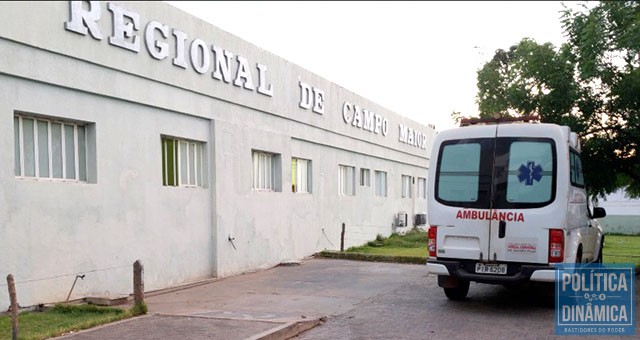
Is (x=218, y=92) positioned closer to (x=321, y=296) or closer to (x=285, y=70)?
(x=285, y=70)

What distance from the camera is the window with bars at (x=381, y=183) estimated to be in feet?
79.4

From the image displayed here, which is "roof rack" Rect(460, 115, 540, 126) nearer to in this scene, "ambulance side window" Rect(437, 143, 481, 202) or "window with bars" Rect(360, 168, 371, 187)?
"ambulance side window" Rect(437, 143, 481, 202)

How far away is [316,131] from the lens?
1786cm

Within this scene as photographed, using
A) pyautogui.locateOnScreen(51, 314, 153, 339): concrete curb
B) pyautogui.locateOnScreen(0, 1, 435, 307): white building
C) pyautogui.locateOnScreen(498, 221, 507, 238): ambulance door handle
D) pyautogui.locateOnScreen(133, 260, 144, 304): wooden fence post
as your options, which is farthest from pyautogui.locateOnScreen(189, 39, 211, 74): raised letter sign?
pyautogui.locateOnScreen(498, 221, 507, 238): ambulance door handle

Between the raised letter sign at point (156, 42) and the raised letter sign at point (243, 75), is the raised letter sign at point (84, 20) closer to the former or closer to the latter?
the raised letter sign at point (156, 42)

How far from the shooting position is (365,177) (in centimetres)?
2259

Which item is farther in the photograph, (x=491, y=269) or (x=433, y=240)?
(x=433, y=240)

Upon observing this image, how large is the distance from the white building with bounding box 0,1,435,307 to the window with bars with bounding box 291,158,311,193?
2.1 inches

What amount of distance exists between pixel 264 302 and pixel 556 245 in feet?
15.2

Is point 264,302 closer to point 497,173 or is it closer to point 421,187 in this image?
point 497,173

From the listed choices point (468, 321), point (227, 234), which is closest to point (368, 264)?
point (227, 234)

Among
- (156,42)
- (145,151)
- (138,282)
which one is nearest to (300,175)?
(145,151)

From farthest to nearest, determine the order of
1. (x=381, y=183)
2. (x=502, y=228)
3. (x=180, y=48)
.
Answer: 1. (x=381, y=183)
2. (x=180, y=48)
3. (x=502, y=228)

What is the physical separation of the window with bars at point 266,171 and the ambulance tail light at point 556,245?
7997 mm
